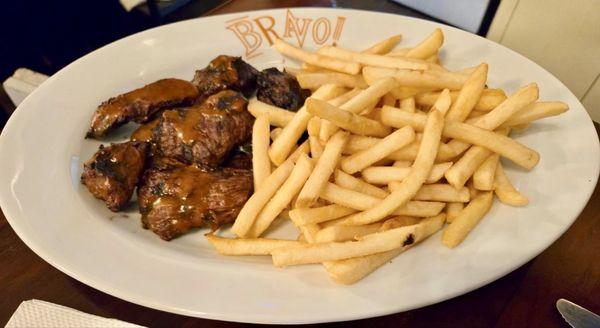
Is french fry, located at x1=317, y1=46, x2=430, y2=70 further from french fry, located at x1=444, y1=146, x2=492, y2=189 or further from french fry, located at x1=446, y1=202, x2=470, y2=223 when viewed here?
french fry, located at x1=446, y1=202, x2=470, y2=223

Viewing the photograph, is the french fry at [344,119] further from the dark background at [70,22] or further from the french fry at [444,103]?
the dark background at [70,22]

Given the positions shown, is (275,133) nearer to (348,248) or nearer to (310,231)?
(310,231)

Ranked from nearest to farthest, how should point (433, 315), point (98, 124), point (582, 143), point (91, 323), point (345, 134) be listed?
point (91, 323)
point (433, 315)
point (345, 134)
point (582, 143)
point (98, 124)

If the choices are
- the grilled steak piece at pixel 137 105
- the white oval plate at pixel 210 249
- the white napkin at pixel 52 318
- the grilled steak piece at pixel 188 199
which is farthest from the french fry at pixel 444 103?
the white napkin at pixel 52 318

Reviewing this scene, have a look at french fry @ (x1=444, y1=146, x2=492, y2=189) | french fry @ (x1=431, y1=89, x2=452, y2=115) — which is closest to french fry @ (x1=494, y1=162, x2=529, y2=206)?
french fry @ (x1=444, y1=146, x2=492, y2=189)

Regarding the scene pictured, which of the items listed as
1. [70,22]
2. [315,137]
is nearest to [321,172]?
[315,137]

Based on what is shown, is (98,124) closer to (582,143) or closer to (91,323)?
(91,323)

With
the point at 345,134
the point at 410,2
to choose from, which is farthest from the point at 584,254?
the point at 410,2
